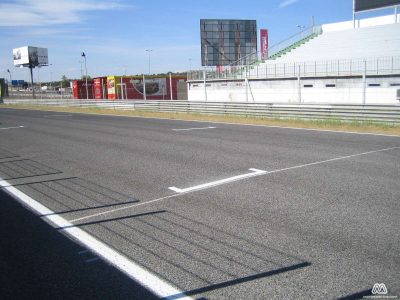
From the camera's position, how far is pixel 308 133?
1530 cm

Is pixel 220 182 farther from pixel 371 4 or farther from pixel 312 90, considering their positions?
pixel 371 4

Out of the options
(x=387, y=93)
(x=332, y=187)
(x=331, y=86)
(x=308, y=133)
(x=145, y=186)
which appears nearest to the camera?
(x=332, y=187)

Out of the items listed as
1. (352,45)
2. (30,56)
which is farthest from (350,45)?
(30,56)

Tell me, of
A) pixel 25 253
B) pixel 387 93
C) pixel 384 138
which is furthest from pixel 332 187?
pixel 387 93

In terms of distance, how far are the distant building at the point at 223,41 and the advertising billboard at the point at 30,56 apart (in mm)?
44116

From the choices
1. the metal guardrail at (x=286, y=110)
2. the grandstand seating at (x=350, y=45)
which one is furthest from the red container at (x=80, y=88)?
the grandstand seating at (x=350, y=45)

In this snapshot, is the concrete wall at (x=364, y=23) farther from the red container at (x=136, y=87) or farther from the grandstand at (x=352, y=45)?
the red container at (x=136, y=87)

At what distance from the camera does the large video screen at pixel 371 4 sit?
38531 millimetres

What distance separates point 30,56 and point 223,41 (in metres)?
45.8

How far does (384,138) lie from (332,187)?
285 inches

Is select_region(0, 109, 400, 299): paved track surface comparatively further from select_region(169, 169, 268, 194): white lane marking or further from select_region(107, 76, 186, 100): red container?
select_region(107, 76, 186, 100): red container

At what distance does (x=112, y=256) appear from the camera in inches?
182

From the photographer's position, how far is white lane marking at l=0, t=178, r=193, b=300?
152 inches

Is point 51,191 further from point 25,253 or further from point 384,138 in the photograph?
point 384,138
